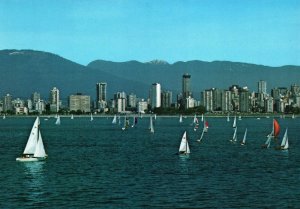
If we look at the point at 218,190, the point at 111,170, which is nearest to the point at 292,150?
the point at 111,170

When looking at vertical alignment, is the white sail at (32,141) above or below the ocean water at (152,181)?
above

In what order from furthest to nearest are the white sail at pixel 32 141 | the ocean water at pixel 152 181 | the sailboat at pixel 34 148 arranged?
the sailboat at pixel 34 148, the white sail at pixel 32 141, the ocean water at pixel 152 181

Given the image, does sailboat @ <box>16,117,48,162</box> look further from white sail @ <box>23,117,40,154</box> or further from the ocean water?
the ocean water

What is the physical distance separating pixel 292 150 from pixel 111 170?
38925 millimetres

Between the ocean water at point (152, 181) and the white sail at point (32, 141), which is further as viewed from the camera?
the white sail at point (32, 141)

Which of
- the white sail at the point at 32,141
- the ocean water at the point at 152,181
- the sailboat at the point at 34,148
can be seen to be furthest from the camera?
the sailboat at the point at 34,148

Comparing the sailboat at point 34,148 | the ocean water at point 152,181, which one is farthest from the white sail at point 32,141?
the ocean water at point 152,181

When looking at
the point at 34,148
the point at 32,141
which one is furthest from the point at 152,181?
the point at 34,148

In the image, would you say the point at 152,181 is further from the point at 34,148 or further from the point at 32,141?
the point at 34,148

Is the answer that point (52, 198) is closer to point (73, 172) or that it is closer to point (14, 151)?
point (73, 172)

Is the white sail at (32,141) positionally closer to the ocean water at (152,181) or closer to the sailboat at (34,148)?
the sailboat at (34,148)

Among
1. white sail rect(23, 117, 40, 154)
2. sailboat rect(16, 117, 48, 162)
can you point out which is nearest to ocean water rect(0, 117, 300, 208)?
sailboat rect(16, 117, 48, 162)

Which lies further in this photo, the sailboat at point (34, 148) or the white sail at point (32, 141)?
the sailboat at point (34, 148)

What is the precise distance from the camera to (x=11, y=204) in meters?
44.5
